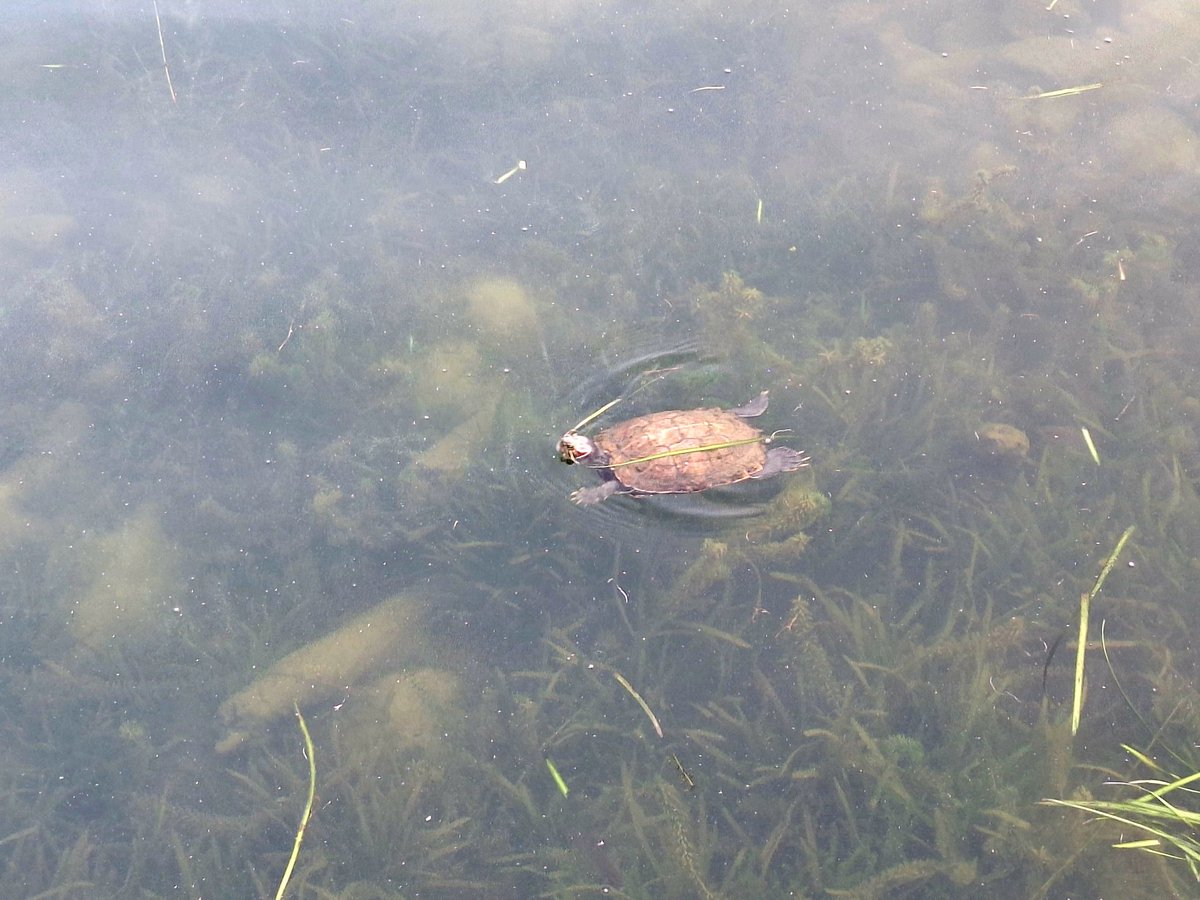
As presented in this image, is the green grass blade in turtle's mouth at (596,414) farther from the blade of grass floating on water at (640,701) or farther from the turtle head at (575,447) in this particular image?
the blade of grass floating on water at (640,701)

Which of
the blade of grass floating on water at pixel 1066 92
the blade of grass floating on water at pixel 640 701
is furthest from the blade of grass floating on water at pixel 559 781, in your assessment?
the blade of grass floating on water at pixel 1066 92

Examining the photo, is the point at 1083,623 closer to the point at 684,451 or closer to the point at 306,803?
the point at 684,451

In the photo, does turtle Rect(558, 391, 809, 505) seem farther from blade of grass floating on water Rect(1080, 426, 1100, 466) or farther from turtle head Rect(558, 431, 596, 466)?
blade of grass floating on water Rect(1080, 426, 1100, 466)

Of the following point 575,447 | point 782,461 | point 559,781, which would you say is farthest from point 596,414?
point 559,781

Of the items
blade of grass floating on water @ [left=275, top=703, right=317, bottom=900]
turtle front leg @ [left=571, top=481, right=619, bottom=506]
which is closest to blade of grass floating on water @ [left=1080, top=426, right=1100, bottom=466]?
turtle front leg @ [left=571, top=481, right=619, bottom=506]

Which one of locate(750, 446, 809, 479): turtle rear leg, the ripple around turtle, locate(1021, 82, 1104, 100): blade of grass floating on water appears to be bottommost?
the ripple around turtle

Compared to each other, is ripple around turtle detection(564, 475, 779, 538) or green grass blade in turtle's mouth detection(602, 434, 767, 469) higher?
green grass blade in turtle's mouth detection(602, 434, 767, 469)
